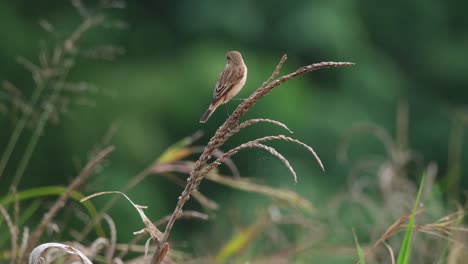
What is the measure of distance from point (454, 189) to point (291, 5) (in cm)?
1121

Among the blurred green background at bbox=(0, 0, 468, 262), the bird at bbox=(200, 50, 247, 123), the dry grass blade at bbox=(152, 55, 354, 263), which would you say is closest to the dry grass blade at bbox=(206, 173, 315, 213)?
the bird at bbox=(200, 50, 247, 123)

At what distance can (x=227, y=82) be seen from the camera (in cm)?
206

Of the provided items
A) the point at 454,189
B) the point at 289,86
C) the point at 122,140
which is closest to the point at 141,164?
the point at 122,140

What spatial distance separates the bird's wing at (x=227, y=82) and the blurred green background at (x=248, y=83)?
870 centimetres

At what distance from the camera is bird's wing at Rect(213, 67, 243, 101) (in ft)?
6.71

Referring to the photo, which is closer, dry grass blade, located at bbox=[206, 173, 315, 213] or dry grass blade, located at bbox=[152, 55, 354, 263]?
dry grass blade, located at bbox=[152, 55, 354, 263]

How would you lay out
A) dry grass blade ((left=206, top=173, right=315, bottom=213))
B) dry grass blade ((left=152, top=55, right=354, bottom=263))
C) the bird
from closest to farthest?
dry grass blade ((left=152, top=55, right=354, bottom=263)), the bird, dry grass blade ((left=206, top=173, right=315, bottom=213))

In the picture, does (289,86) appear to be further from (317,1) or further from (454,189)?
(454,189)

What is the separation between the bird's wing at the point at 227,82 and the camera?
2045 mm

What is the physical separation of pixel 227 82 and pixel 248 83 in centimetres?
1035

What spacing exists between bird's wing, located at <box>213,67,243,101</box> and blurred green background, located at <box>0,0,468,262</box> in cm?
870

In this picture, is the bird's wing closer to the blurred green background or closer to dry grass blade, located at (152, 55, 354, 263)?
dry grass blade, located at (152, 55, 354, 263)

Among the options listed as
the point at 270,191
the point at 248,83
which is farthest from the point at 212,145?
the point at 248,83

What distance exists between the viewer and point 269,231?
Answer: 10.6 feet
